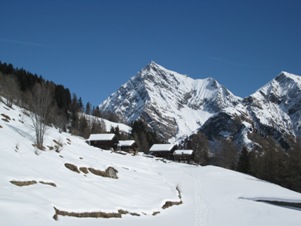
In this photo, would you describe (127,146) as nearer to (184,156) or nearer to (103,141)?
(103,141)

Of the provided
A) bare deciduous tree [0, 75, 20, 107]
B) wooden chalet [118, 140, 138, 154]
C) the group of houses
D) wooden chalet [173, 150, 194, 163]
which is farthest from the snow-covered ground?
wooden chalet [173, 150, 194, 163]

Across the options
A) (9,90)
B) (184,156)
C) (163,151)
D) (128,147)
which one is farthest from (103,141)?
(184,156)

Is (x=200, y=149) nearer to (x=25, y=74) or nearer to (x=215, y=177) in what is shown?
(x=25, y=74)

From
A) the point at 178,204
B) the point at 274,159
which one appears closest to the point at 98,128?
the point at 274,159

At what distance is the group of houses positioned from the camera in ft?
308

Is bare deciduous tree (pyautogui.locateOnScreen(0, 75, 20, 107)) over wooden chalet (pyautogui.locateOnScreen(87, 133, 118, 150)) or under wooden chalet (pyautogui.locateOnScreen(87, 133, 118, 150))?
over

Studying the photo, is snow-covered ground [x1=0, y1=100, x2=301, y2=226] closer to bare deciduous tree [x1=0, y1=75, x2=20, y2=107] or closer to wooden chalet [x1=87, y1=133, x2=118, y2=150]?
bare deciduous tree [x1=0, y1=75, x2=20, y2=107]

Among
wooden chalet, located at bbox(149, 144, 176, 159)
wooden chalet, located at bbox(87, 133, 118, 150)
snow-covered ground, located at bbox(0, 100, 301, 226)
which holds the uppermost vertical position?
wooden chalet, located at bbox(149, 144, 176, 159)

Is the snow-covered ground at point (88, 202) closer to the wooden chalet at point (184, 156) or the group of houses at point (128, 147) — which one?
the group of houses at point (128, 147)

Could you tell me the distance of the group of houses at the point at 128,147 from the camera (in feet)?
308

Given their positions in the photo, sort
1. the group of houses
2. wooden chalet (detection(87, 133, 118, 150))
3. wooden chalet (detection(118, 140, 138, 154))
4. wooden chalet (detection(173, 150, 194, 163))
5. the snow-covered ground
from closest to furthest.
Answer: the snow-covered ground
wooden chalet (detection(87, 133, 118, 150))
the group of houses
wooden chalet (detection(118, 140, 138, 154))
wooden chalet (detection(173, 150, 194, 163))

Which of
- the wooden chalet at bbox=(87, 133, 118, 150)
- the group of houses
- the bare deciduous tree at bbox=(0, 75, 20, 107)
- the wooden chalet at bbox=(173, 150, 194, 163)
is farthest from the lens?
the wooden chalet at bbox=(173, 150, 194, 163)

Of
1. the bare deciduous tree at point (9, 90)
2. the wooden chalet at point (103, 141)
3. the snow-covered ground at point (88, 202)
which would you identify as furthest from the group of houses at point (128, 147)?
the snow-covered ground at point (88, 202)

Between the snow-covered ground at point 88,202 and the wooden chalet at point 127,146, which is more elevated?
the wooden chalet at point 127,146
